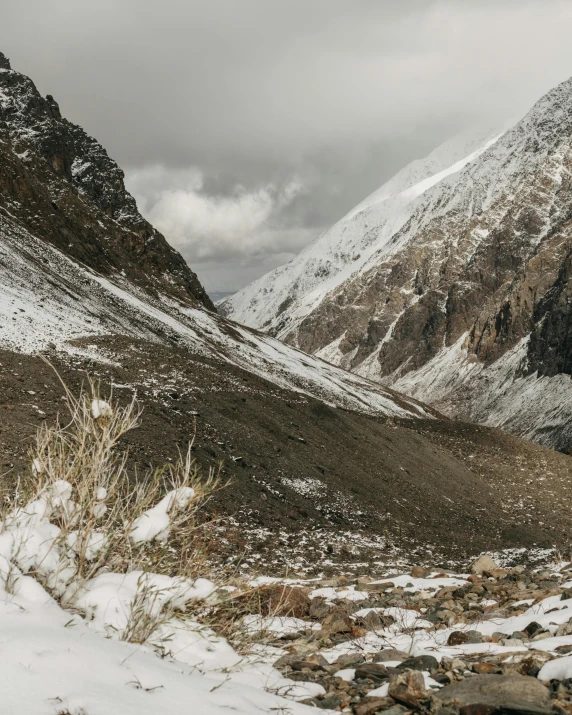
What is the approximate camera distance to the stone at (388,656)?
218 inches

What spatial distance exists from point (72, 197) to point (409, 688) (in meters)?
84.3

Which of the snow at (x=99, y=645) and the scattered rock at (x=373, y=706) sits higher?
the snow at (x=99, y=645)

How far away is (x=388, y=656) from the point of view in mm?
5621

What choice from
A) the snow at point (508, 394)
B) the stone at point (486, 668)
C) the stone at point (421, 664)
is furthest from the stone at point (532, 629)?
the snow at point (508, 394)

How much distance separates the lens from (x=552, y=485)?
28328 mm

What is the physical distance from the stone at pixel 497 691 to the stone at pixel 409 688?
0.13 meters

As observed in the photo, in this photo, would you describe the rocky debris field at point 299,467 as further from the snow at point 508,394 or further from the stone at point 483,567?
the snow at point 508,394

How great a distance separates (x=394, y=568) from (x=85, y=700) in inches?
425

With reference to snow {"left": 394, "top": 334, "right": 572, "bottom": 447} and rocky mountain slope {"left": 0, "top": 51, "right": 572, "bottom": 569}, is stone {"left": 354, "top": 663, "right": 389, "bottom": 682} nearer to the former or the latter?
rocky mountain slope {"left": 0, "top": 51, "right": 572, "bottom": 569}

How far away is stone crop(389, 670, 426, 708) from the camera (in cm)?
424

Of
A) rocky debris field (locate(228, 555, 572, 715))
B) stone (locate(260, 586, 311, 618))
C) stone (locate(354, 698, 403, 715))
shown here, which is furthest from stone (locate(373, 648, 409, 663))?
stone (locate(260, 586, 311, 618))

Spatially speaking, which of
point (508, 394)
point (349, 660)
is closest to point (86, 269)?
point (349, 660)

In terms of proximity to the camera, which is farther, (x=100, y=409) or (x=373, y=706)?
(x=100, y=409)

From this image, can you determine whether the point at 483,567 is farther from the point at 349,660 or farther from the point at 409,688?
the point at 409,688
